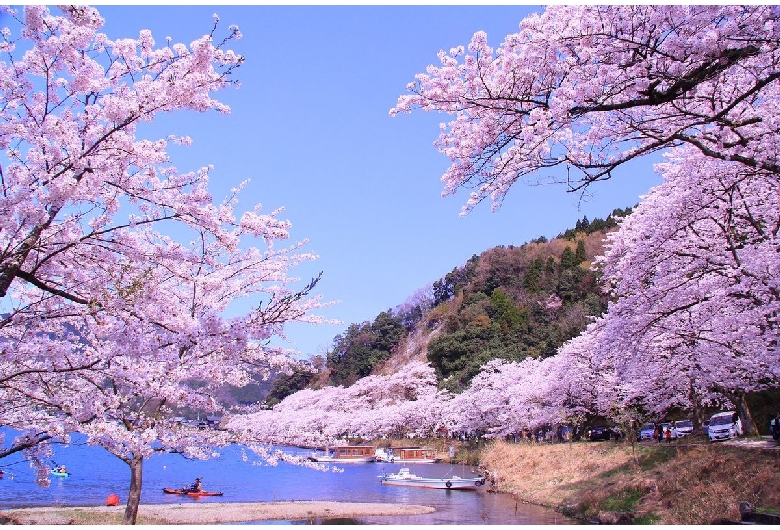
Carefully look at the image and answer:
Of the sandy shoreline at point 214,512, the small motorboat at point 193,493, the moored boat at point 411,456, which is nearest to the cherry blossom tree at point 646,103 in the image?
the sandy shoreline at point 214,512

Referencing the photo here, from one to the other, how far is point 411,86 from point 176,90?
362cm

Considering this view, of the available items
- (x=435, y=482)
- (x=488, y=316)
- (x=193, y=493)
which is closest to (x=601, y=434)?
(x=435, y=482)

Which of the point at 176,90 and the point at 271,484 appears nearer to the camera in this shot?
the point at 176,90

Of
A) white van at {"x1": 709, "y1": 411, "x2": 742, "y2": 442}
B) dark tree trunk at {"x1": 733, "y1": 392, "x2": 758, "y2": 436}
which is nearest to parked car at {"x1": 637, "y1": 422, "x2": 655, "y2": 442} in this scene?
white van at {"x1": 709, "y1": 411, "x2": 742, "y2": 442}

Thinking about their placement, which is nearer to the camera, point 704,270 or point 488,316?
point 704,270

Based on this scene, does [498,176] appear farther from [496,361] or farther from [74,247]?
[496,361]

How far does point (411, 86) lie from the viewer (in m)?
7.68

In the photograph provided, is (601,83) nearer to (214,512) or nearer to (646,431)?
(214,512)

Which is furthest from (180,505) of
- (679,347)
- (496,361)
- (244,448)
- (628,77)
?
(496,361)

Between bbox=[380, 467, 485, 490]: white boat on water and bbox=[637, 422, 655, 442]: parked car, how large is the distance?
8.57 m

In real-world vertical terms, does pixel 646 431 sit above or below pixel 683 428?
below

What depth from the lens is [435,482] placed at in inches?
1079

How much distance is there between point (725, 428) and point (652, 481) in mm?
6202

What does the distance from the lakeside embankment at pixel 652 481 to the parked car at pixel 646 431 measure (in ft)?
17.2
